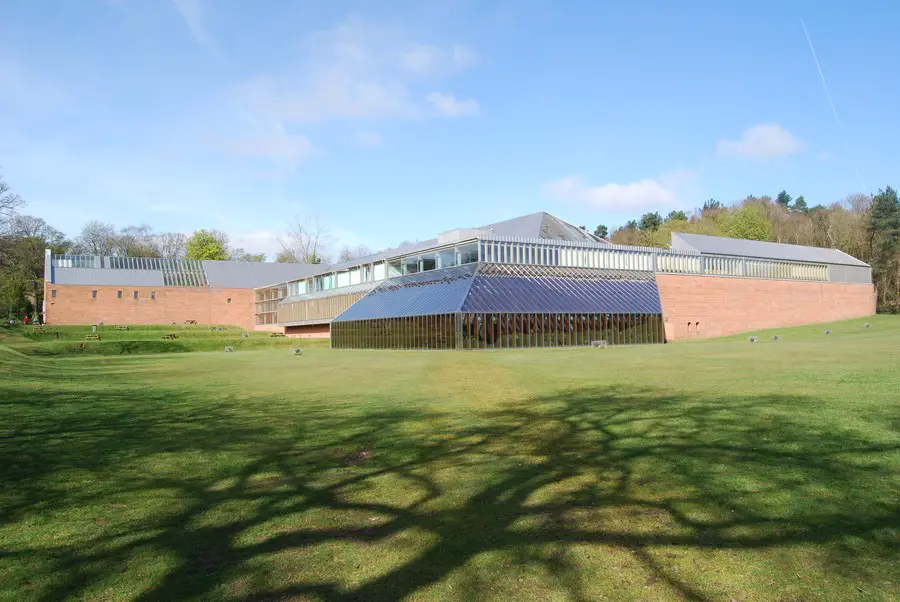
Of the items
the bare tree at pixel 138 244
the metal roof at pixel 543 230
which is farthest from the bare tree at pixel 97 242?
the metal roof at pixel 543 230

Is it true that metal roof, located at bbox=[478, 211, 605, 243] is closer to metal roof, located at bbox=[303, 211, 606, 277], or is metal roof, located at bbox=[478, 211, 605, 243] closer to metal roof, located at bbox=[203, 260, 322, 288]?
metal roof, located at bbox=[303, 211, 606, 277]

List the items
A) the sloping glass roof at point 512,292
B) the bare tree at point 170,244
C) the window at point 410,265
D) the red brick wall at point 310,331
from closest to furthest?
the sloping glass roof at point 512,292 < the window at point 410,265 < the red brick wall at point 310,331 < the bare tree at point 170,244

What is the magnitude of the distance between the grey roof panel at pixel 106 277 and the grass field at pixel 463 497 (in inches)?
2391

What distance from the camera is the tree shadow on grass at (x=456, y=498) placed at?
16.3 feet

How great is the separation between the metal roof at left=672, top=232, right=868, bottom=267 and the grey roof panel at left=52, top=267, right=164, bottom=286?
181 ft

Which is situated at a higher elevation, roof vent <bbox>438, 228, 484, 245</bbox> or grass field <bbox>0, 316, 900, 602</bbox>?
roof vent <bbox>438, 228, 484, 245</bbox>

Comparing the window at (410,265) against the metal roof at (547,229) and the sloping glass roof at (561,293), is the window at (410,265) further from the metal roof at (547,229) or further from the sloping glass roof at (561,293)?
the sloping glass roof at (561,293)

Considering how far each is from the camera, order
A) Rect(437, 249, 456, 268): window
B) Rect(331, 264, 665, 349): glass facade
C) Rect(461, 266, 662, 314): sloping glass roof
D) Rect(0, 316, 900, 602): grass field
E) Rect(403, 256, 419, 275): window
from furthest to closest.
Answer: Rect(403, 256, 419, 275): window → Rect(437, 249, 456, 268): window → Rect(461, 266, 662, 314): sloping glass roof → Rect(331, 264, 665, 349): glass facade → Rect(0, 316, 900, 602): grass field

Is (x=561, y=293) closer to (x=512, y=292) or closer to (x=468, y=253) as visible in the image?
(x=512, y=292)

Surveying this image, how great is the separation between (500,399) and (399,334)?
28.4 metres

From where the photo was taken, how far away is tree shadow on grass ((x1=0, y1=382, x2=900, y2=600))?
497cm

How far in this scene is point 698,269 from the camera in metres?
50.3

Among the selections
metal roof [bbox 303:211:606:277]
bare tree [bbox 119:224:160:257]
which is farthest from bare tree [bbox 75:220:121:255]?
metal roof [bbox 303:211:606:277]

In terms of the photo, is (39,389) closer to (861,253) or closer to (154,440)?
(154,440)
